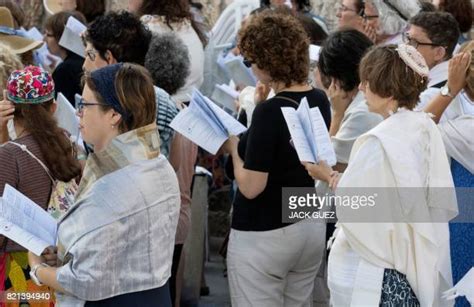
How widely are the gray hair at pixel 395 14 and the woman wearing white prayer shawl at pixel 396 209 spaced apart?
279cm

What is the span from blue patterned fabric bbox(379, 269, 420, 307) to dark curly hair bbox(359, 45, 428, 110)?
0.70 metres

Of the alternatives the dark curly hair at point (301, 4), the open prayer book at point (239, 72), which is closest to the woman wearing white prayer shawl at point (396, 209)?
the open prayer book at point (239, 72)

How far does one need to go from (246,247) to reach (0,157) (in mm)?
1310

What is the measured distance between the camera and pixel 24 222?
439 centimetres

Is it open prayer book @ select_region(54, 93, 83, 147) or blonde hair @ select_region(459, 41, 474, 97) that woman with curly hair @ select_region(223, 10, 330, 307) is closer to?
blonde hair @ select_region(459, 41, 474, 97)

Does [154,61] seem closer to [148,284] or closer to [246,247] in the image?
[246,247]

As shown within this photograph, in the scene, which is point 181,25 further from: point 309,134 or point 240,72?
point 309,134

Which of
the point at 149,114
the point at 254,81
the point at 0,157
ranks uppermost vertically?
the point at 149,114

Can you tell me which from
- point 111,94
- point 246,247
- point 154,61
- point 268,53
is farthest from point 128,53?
point 111,94

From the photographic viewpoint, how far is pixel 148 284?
4.20m

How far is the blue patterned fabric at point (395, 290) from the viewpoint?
454 cm

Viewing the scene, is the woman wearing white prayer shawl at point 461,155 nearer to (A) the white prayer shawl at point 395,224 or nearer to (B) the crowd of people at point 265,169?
(B) the crowd of people at point 265,169

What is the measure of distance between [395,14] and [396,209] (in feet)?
10.4

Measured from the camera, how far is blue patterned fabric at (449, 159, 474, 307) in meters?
5.56
